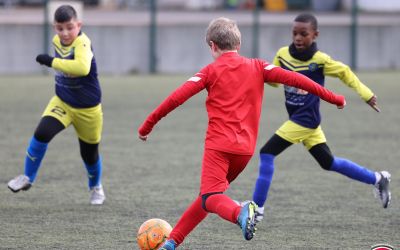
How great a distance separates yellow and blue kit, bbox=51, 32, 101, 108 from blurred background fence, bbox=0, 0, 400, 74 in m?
13.8

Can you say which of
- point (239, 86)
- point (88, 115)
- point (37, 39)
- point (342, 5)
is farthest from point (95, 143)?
point (342, 5)

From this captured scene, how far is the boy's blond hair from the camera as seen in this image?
5754 mm

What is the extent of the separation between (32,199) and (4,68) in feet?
46.0

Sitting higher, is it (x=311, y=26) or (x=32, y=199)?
(x=311, y=26)

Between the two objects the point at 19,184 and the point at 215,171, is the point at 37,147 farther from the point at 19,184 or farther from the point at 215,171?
the point at 215,171

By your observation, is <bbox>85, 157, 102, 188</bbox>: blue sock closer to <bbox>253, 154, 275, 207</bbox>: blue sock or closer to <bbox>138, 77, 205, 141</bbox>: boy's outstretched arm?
<bbox>253, 154, 275, 207</bbox>: blue sock

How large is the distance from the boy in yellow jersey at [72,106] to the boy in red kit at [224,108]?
1998mm

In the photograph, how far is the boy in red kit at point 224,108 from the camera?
5664 millimetres

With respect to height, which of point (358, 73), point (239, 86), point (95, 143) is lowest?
point (358, 73)

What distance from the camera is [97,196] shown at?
25.9 ft

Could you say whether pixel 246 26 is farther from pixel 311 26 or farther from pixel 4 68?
pixel 311 26

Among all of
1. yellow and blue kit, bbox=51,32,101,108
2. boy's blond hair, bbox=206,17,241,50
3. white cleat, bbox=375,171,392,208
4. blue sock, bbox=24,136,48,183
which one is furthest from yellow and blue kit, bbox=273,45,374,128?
blue sock, bbox=24,136,48,183

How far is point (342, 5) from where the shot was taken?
94.9 feet

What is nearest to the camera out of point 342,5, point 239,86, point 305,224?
point 239,86
